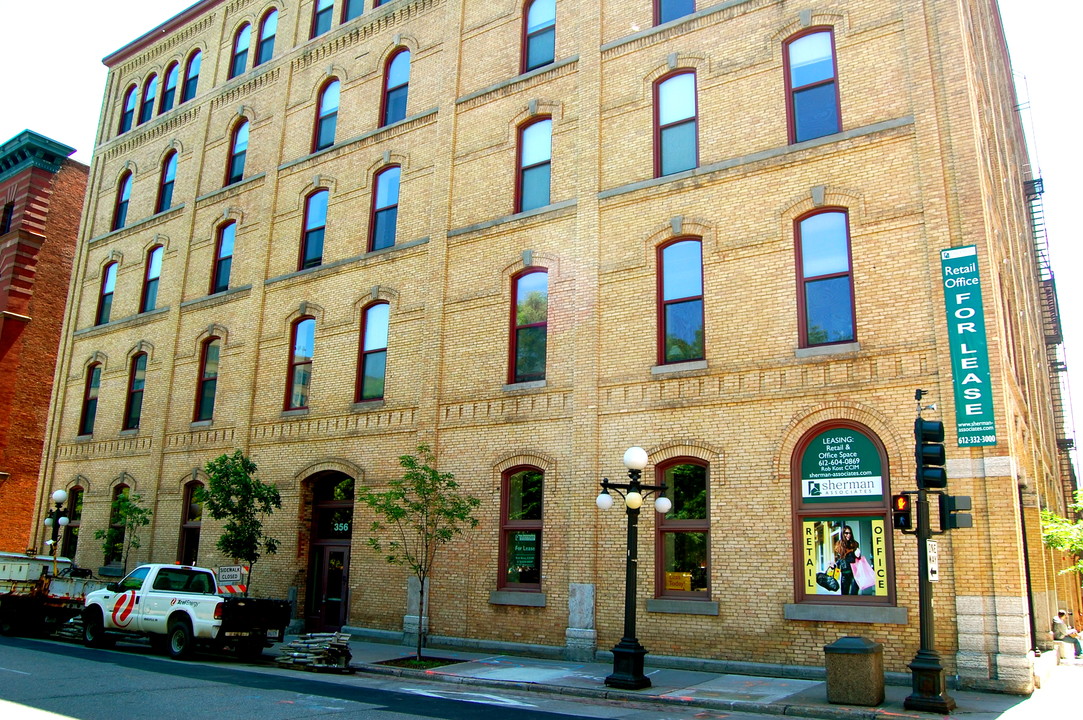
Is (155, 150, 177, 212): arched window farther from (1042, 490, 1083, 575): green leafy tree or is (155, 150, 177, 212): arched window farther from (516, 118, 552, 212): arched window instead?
(1042, 490, 1083, 575): green leafy tree

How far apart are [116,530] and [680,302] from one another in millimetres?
17691

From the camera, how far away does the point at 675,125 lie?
59.5 ft

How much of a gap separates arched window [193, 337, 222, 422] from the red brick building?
40.6 feet

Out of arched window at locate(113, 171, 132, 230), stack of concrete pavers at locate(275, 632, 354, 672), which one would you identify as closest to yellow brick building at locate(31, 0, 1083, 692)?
stack of concrete pavers at locate(275, 632, 354, 672)

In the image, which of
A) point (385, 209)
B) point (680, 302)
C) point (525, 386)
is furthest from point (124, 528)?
point (680, 302)

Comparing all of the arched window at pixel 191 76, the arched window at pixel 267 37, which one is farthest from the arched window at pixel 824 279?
the arched window at pixel 191 76

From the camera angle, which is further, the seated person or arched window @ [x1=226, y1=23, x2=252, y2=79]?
arched window @ [x1=226, y1=23, x2=252, y2=79]

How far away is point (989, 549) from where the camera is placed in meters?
13.0

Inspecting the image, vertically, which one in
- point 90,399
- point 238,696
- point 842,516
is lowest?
point 238,696

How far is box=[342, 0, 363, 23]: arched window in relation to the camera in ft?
84.2

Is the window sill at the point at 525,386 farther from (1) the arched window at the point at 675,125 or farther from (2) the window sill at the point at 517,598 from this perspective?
(1) the arched window at the point at 675,125

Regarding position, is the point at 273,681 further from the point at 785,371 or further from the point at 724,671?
the point at 785,371

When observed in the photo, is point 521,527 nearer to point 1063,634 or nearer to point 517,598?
point 517,598

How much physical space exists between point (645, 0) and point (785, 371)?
31.0 feet
